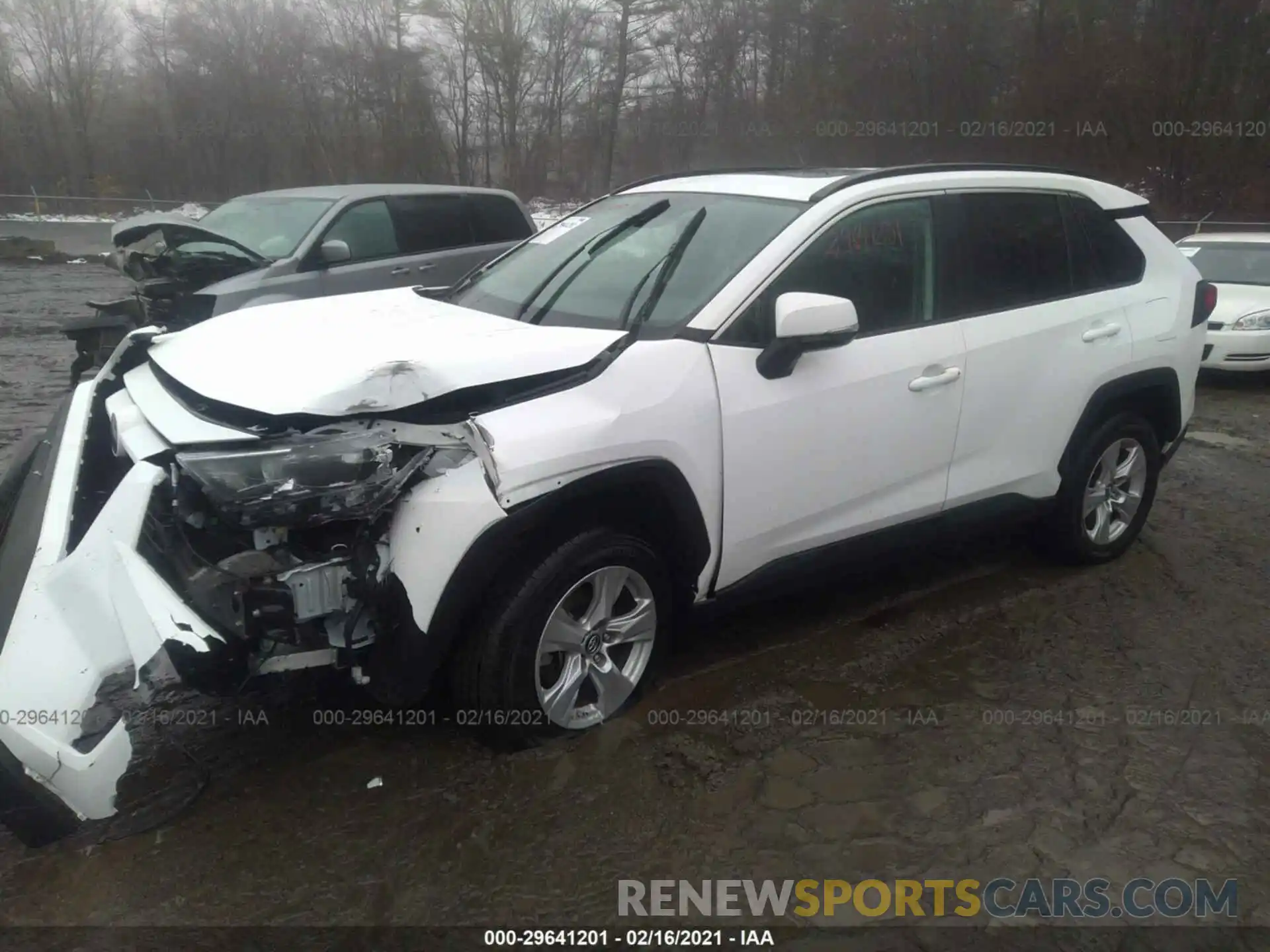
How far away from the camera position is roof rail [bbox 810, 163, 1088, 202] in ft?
11.8

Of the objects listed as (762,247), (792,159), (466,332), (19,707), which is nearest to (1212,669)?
(762,247)

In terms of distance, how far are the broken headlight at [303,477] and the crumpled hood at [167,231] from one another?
4.38 m

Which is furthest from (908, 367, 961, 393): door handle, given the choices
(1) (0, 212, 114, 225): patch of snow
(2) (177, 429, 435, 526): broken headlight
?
(1) (0, 212, 114, 225): patch of snow

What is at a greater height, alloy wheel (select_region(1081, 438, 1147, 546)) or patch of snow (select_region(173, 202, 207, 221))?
patch of snow (select_region(173, 202, 207, 221))

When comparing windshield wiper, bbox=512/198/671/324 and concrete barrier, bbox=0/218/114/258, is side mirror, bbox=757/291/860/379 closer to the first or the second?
windshield wiper, bbox=512/198/671/324

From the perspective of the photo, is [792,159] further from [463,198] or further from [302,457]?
[302,457]

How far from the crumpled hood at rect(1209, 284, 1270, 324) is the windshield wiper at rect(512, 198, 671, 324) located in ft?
26.1

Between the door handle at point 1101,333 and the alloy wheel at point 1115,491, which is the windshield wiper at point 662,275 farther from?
the alloy wheel at point 1115,491

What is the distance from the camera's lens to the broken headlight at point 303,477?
8.31 feet

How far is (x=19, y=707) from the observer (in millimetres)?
2254

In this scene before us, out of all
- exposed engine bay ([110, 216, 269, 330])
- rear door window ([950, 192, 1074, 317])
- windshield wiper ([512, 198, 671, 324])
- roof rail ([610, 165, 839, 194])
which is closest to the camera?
windshield wiper ([512, 198, 671, 324])

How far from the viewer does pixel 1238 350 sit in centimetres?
948

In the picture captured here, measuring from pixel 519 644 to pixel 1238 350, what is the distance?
9.28 m

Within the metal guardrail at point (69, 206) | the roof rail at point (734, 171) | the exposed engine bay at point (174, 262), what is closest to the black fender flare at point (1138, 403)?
the roof rail at point (734, 171)
